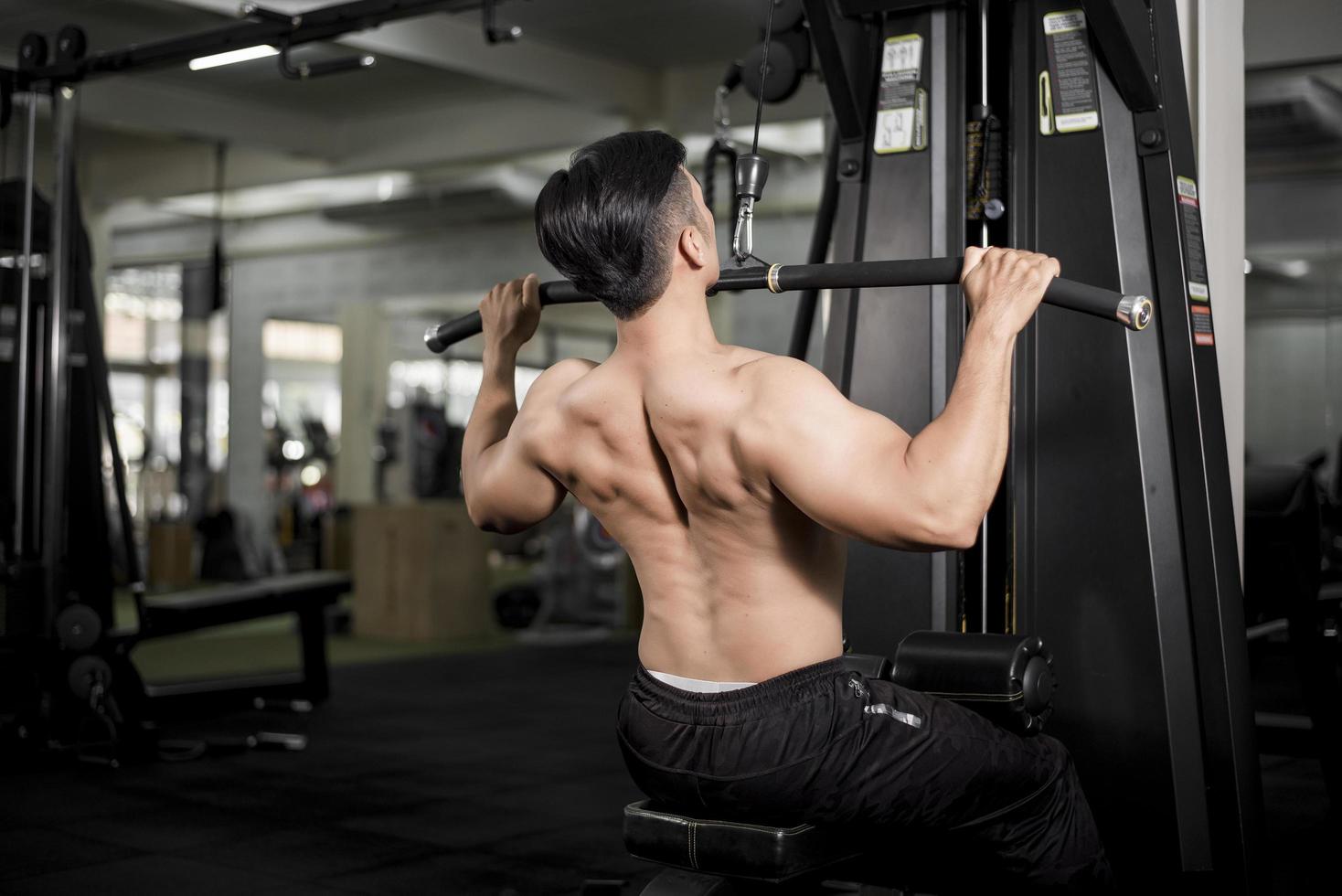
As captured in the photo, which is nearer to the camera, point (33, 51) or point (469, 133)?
point (33, 51)

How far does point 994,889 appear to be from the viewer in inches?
75.9

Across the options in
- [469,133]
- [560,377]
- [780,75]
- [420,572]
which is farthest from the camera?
[469,133]

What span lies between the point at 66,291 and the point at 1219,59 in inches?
158

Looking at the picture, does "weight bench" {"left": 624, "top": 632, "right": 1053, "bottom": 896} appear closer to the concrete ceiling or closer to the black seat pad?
the black seat pad

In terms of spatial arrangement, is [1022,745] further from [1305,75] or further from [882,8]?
[1305,75]

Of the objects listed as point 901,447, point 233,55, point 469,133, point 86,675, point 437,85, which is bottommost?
point 86,675

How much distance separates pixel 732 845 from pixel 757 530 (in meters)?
0.41

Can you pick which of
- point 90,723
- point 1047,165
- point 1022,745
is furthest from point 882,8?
point 90,723

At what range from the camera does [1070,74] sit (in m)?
2.55

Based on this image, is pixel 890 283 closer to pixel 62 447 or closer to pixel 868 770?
pixel 868 770

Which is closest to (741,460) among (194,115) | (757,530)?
(757,530)

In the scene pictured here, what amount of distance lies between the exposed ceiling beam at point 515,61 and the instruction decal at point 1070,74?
4872mm

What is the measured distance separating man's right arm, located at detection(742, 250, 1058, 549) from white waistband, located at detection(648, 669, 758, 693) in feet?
0.87

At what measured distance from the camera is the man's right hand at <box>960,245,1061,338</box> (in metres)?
1.70
